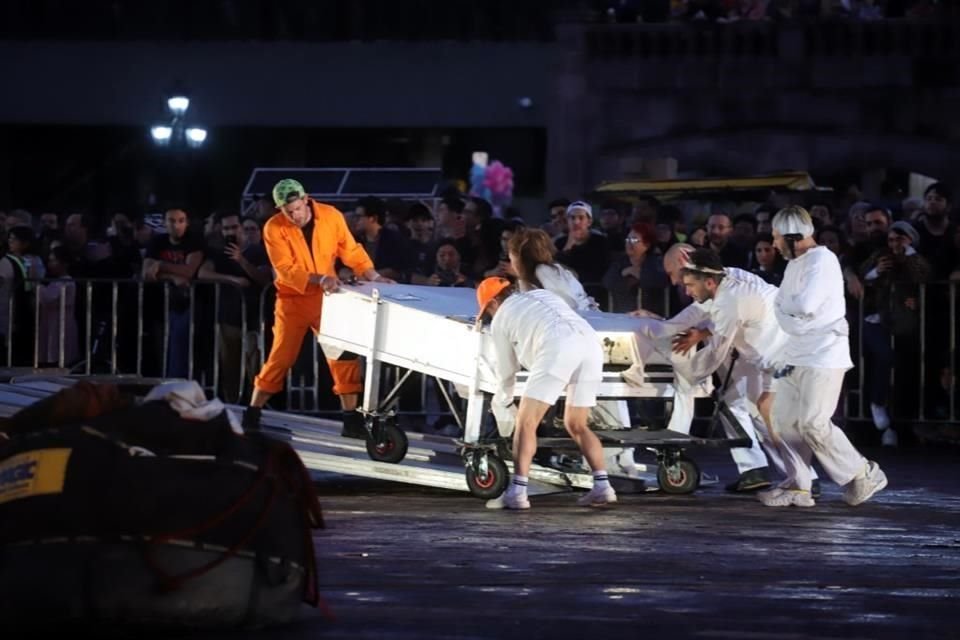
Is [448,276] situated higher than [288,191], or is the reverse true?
[288,191]

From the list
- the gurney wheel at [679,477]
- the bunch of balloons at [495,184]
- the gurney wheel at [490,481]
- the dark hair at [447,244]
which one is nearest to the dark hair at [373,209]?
the dark hair at [447,244]

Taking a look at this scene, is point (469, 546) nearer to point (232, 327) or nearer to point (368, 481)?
point (368, 481)

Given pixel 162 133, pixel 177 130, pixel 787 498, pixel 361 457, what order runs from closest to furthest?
pixel 787 498 < pixel 361 457 < pixel 162 133 < pixel 177 130

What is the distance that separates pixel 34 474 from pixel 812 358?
6423mm

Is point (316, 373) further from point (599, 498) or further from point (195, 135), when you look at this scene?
point (195, 135)

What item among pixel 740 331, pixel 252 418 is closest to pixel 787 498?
pixel 740 331

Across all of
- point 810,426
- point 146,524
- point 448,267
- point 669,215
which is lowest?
point 146,524

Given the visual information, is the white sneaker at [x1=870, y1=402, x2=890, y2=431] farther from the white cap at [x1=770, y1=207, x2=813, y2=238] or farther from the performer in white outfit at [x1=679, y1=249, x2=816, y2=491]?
the white cap at [x1=770, y1=207, x2=813, y2=238]

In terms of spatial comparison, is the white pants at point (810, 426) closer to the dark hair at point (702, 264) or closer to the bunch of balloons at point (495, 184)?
the dark hair at point (702, 264)

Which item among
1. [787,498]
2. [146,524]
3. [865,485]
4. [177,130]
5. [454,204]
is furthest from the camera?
[177,130]

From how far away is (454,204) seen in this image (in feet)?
66.0

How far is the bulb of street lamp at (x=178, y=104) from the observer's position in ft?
112

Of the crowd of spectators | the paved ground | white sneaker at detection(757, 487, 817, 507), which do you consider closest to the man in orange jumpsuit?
the paved ground

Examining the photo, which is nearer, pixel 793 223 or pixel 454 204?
pixel 793 223
